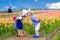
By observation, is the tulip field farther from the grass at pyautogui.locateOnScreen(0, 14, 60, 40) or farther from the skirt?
the skirt

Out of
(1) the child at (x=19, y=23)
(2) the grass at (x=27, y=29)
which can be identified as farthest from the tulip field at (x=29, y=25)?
(1) the child at (x=19, y=23)

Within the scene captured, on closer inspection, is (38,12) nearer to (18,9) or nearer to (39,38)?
(18,9)

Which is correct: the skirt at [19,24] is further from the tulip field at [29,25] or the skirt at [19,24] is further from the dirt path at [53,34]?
the dirt path at [53,34]

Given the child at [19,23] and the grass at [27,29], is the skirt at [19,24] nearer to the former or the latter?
the child at [19,23]

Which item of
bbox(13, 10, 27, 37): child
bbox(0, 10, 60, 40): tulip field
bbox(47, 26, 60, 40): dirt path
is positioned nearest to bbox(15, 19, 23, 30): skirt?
bbox(13, 10, 27, 37): child

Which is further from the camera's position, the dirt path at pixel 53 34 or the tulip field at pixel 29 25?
the tulip field at pixel 29 25

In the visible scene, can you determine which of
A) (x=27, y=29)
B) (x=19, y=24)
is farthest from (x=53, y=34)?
(x=19, y=24)

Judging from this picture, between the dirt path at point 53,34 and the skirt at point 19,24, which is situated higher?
the skirt at point 19,24

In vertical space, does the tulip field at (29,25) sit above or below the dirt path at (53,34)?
above

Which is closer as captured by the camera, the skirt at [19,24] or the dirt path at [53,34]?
the dirt path at [53,34]

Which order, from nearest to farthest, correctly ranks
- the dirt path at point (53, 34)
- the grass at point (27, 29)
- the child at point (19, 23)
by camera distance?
the dirt path at point (53, 34) < the child at point (19, 23) < the grass at point (27, 29)

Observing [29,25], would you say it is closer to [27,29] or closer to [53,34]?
[27,29]

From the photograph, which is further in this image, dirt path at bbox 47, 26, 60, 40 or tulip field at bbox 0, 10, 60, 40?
tulip field at bbox 0, 10, 60, 40

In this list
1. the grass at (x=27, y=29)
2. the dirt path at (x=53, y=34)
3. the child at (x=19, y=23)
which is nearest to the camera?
the dirt path at (x=53, y=34)
